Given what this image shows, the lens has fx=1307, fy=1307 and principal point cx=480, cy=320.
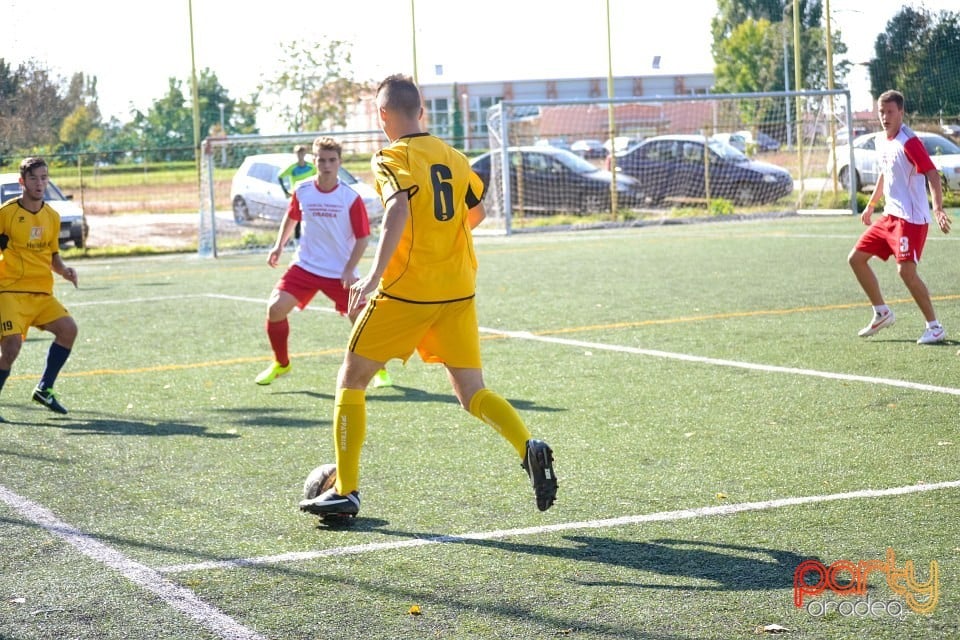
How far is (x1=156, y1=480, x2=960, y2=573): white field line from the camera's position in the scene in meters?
4.95

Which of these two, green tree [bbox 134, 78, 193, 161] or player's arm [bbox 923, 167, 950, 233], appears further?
green tree [bbox 134, 78, 193, 161]

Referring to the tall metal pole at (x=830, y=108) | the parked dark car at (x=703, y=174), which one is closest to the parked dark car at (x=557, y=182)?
the parked dark car at (x=703, y=174)

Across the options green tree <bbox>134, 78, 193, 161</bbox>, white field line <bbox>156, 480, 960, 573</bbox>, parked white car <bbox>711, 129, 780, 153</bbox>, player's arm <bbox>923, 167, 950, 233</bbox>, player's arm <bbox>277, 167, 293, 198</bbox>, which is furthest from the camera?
green tree <bbox>134, 78, 193, 161</bbox>

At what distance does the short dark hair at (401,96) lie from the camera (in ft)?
17.7

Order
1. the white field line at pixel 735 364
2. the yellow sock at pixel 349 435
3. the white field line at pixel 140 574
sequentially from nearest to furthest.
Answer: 1. the white field line at pixel 140 574
2. the yellow sock at pixel 349 435
3. the white field line at pixel 735 364

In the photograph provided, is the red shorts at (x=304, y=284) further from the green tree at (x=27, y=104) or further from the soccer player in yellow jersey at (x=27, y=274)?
the green tree at (x=27, y=104)

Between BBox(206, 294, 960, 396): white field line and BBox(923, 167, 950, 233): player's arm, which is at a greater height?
BBox(923, 167, 950, 233): player's arm

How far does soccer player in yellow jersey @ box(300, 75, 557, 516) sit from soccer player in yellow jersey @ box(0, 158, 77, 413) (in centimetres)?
371

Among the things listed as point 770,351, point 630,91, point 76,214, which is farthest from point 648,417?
point 630,91

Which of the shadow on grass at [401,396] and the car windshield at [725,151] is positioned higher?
the car windshield at [725,151]

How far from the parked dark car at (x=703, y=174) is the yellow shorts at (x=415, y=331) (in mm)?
24304

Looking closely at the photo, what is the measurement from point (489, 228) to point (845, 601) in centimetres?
2367

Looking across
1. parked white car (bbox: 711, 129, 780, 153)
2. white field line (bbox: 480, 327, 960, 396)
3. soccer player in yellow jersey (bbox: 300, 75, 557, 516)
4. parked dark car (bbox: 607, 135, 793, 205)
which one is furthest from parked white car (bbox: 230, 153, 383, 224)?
soccer player in yellow jersey (bbox: 300, 75, 557, 516)

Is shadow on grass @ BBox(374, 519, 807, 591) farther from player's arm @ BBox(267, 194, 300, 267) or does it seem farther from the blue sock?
player's arm @ BBox(267, 194, 300, 267)
